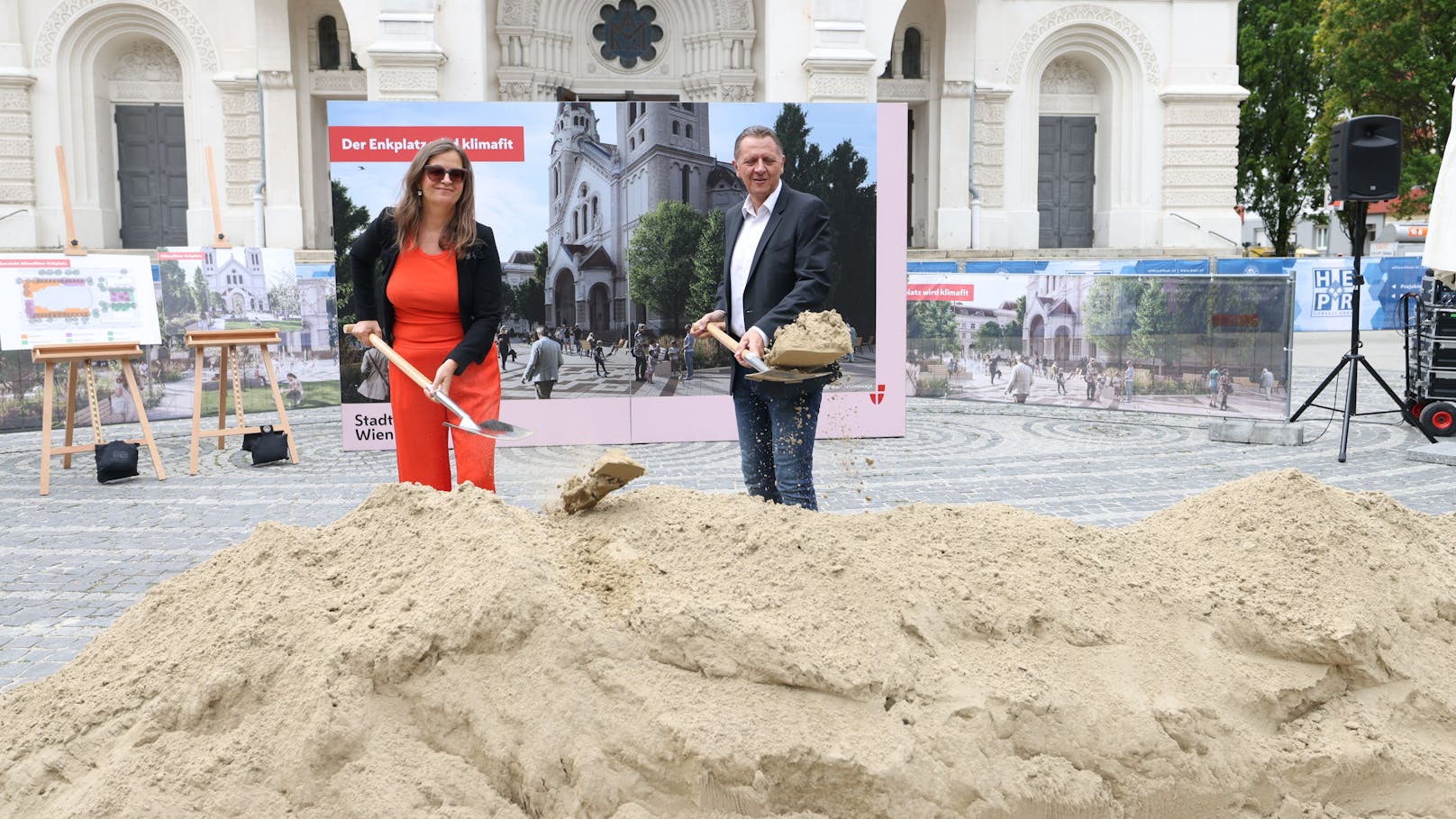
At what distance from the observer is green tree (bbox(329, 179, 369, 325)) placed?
914cm

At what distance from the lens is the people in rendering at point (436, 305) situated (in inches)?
178

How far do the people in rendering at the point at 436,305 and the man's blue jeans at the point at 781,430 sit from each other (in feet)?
3.40

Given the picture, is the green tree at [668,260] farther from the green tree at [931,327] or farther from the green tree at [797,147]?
the green tree at [931,327]

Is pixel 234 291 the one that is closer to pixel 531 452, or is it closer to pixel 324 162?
pixel 531 452

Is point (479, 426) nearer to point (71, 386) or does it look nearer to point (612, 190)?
point (71, 386)

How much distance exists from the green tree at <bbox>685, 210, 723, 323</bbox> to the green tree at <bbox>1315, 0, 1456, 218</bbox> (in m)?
19.8

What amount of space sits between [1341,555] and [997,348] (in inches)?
370

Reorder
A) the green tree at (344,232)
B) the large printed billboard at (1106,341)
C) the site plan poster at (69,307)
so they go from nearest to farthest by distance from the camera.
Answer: the site plan poster at (69,307) → the green tree at (344,232) → the large printed billboard at (1106,341)

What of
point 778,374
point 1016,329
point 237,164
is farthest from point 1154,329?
point 237,164

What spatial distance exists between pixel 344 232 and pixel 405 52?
10625mm

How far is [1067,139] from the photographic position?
23438mm

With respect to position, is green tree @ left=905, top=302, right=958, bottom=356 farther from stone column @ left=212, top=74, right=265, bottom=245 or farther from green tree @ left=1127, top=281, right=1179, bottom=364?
stone column @ left=212, top=74, right=265, bottom=245

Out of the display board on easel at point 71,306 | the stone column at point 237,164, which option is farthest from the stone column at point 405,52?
the display board on easel at point 71,306

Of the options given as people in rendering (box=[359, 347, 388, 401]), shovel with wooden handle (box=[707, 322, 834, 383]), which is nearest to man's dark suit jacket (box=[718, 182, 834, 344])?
shovel with wooden handle (box=[707, 322, 834, 383])
